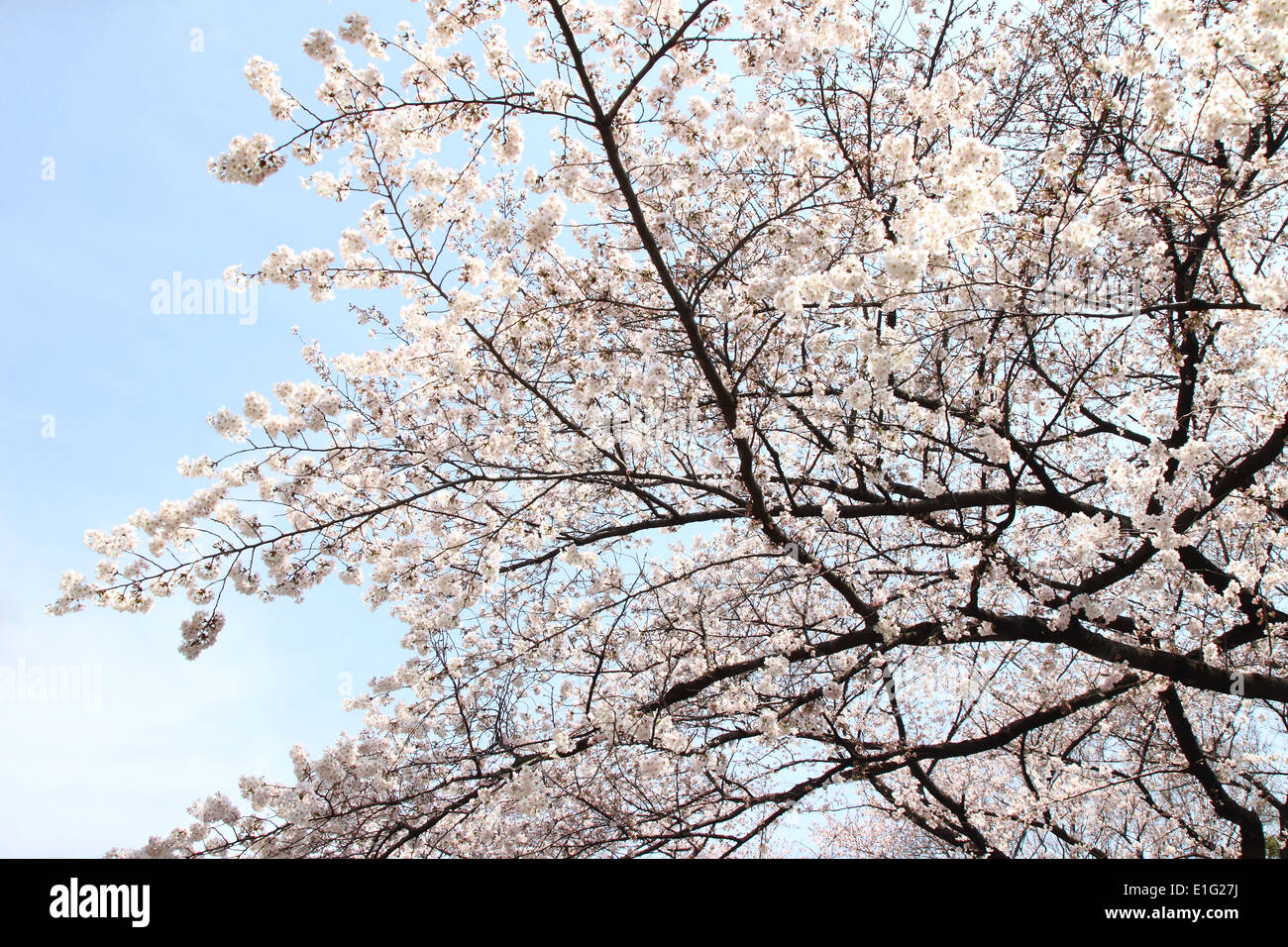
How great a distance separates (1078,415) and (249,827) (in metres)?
7.57

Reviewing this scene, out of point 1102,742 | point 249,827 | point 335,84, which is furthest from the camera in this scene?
point 1102,742

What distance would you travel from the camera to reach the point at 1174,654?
5414 mm

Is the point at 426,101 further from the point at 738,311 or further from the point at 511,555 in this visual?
the point at 511,555

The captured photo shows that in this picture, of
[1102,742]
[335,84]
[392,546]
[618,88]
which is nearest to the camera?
[335,84]

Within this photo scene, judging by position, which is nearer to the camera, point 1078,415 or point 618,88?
point 618,88

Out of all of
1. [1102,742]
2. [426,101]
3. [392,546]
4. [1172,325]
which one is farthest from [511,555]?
[1102,742]

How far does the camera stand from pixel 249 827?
18.1 ft

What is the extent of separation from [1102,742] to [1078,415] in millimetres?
5552
